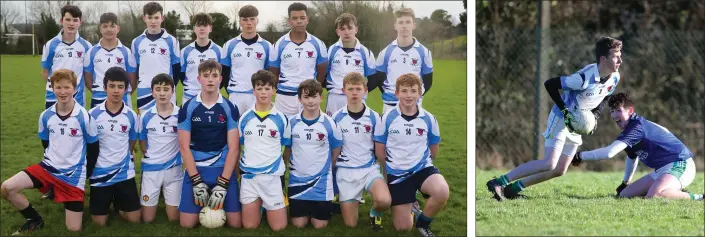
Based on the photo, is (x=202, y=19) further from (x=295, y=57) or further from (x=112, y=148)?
(x=112, y=148)

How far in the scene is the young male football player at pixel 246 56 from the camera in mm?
6258

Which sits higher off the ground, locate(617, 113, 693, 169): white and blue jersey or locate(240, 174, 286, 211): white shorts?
locate(617, 113, 693, 169): white and blue jersey

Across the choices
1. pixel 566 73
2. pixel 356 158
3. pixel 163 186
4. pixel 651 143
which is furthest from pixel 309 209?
pixel 566 73

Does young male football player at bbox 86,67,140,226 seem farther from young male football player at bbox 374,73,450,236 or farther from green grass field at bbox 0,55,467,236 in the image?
young male football player at bbox 374,73,450,236

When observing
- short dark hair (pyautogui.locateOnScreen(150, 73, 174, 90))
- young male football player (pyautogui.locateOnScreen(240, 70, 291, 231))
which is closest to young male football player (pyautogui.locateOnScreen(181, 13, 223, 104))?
short dark hair (pyautogui.locateOnScreen(150, 73, 174, 90))

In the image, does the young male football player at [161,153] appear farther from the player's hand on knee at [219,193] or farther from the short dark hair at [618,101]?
the short dark hair at [618,101]

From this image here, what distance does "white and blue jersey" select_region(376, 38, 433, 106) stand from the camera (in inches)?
248

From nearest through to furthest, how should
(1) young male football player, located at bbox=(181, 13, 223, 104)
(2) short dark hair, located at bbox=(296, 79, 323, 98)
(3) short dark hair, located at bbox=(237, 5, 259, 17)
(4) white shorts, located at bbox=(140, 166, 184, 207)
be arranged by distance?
1. (2) short dark hair, located at bbox=(296, 79, 323, 98)
2. (4) white shorts, located at bbox=(140, 166, 184, 207)
3. (3) short dark hair, located at bbox=(237, 5, 259, 17)
4. (1) young male football player, located at bbox=(181, 13, 223, 104)

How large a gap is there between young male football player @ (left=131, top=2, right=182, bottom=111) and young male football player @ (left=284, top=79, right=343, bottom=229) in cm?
128

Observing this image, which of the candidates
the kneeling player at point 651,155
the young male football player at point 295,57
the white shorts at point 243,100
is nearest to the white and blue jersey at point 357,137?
the young male football player at point 295,57

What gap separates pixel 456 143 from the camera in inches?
279

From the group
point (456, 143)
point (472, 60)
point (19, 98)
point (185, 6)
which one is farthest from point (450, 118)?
point (19, 98)

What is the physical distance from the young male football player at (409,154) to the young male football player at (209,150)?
117 cm

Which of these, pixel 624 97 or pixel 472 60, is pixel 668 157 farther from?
pixel 472 60
